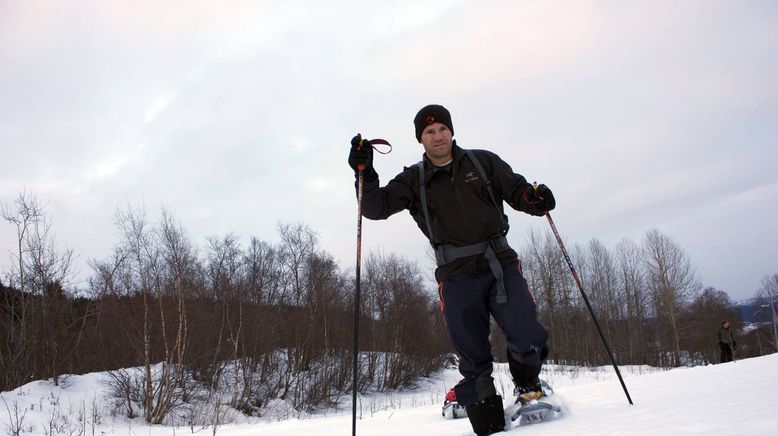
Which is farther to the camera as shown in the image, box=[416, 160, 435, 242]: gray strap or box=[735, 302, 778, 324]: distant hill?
box=[735, 302, 778, 324]: distant hill

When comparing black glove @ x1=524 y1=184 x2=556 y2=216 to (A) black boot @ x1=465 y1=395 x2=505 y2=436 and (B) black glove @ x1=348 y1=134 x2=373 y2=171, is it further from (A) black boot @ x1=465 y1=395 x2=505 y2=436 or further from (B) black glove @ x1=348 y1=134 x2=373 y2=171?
(A) black boot @ x1=465 y1=395 x2=505 y2=436

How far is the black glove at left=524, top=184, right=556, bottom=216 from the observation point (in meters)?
2.47

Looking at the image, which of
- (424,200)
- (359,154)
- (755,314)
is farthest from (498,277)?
(755,314)

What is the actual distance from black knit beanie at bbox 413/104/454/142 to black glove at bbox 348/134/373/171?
380mm

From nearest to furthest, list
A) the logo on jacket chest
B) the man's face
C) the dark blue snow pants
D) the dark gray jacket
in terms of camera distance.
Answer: the dark blue snow pants → the dark gray jacket → the logo on jacket chest → the man's face

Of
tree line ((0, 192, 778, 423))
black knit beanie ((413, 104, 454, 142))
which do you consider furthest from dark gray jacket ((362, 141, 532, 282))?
tree line ((0, 192, 778, 423))

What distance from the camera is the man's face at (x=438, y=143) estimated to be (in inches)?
104

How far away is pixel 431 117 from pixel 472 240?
804mm

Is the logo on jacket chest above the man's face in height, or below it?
below

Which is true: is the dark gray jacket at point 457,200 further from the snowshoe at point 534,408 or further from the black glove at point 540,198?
the snowshoe at point 534,408

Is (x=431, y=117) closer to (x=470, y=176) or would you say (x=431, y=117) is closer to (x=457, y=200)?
(x=470, y=176)

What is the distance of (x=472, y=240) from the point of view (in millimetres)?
2426

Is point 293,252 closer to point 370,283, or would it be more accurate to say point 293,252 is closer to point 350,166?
point 370,283

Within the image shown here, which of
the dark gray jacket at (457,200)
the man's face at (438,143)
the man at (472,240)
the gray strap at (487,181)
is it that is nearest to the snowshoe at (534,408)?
the man at (472,240)
